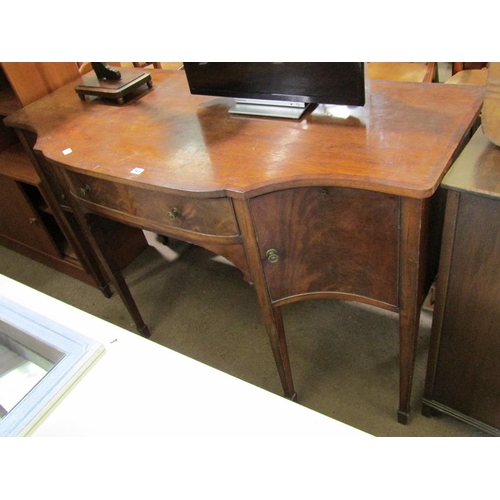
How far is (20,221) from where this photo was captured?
6.10ft

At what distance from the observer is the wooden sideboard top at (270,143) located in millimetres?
799

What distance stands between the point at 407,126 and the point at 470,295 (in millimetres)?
367

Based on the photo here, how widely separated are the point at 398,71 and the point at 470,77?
26cm

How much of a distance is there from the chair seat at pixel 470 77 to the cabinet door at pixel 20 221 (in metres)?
1.69

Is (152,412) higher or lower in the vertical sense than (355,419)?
higher

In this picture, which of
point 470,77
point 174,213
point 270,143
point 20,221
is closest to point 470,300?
point 270,143

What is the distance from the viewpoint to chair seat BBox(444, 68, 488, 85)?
155cm

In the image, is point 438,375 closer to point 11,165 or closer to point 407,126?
point 407,126

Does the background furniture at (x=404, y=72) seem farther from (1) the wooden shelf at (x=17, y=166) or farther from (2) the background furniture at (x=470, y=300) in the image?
(1) the wooden shelf at (x=17, y=166)

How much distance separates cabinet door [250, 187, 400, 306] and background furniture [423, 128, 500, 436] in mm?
104

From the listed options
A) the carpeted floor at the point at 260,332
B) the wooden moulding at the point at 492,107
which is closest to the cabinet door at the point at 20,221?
the carpeted floor at the point at 260,332

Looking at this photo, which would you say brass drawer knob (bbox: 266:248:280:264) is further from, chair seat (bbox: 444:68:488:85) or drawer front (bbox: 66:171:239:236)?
chair seat (bbox: 444:68:488:85)

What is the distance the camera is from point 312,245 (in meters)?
0.94
